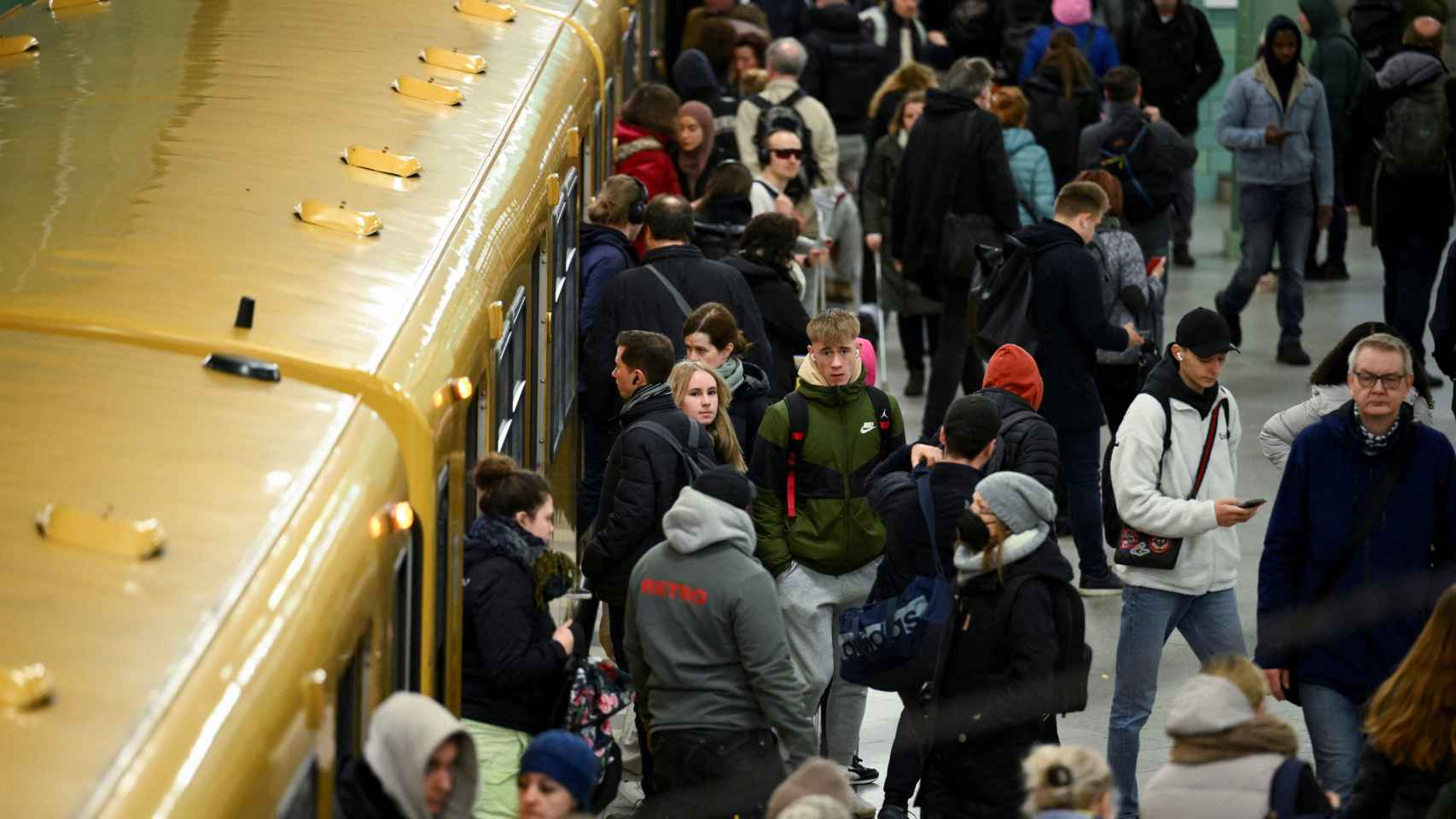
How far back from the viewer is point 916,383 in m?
14.7

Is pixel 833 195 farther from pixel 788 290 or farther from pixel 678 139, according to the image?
pixel 788 290

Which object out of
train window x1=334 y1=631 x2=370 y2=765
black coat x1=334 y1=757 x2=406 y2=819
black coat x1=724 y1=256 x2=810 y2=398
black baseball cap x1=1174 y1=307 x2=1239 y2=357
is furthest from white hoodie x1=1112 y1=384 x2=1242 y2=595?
black coat x1=334 y1=757 x2=406 y2=819

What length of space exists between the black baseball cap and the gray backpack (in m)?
6.35

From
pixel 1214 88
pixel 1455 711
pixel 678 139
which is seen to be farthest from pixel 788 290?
pixel 1214 88

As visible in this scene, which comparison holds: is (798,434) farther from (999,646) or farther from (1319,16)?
(1319,16)

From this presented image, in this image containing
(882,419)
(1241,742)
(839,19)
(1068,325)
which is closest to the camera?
(1241,742)

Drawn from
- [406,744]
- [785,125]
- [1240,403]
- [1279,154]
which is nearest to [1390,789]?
[406,744]

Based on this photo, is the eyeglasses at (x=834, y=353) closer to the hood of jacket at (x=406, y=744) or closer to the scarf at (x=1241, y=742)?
the scarf at (x=1241, y=742)

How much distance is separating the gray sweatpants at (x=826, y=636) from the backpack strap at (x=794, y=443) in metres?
Result: 0.29

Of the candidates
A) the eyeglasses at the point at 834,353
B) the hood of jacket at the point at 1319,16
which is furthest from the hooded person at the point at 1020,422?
the hood of jacket at the point at 1319,16

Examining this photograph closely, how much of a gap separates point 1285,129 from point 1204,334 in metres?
7.10

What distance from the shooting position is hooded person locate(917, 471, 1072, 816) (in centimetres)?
638

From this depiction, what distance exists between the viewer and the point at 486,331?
20.8 ft

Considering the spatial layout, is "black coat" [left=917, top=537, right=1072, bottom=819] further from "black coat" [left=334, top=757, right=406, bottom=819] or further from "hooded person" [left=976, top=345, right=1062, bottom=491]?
"black coat" [left=334, top=757, right=406, bottom=819]
